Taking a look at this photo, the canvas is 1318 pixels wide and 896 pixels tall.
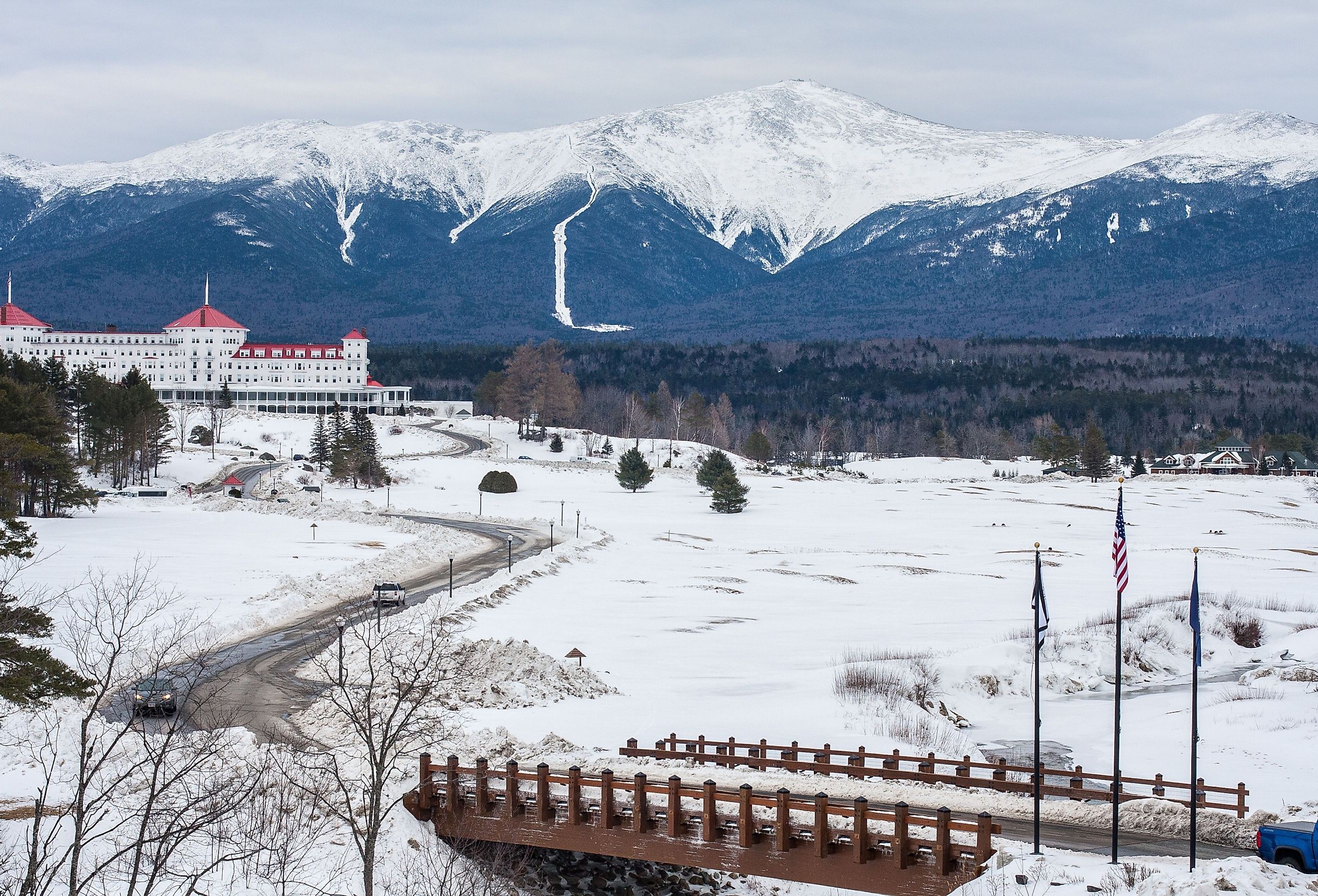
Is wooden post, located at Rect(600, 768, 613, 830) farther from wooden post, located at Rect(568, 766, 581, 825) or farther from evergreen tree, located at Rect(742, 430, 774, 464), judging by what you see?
evergreen tree, located at Rect(742, 430, 774, 464)

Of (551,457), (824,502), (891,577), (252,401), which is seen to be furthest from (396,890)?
(252,401)

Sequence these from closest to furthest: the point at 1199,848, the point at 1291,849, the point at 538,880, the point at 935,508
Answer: the point at 1291,849 → the point at 1199,848 → the point at 538,880 → the point at 935,508

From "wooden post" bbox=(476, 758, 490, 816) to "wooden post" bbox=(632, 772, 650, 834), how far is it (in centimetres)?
310

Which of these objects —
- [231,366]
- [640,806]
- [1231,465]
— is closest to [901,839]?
[640,806]

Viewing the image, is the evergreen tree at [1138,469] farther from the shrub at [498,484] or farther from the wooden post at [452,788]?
the wooden post at [452,788]

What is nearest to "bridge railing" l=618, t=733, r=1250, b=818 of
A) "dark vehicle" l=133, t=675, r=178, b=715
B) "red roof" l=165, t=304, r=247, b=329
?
"dark vehicle" l=133, t=675, r=178, b=715

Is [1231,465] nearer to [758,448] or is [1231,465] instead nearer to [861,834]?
[758,448]

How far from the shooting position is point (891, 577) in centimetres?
7331

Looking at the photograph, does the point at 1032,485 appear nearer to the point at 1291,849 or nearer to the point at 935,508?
the point at 935,508

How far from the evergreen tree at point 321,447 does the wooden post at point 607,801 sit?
357 ft

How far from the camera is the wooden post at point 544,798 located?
78.7 feet

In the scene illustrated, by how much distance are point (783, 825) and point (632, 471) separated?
98.1 metres

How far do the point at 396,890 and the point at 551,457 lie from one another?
128152 millimetres

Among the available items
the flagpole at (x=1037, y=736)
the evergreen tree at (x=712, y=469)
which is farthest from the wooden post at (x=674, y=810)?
the evergreen tree at (x=712, y=469)
